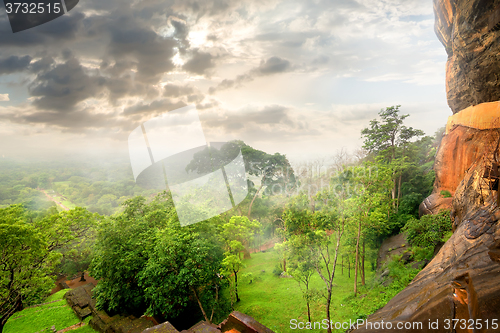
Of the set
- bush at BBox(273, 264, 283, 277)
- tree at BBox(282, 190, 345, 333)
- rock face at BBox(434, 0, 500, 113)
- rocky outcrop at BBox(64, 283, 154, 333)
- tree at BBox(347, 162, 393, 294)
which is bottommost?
bush at BBox(273, 264, 283, 277)

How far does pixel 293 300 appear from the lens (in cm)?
1444

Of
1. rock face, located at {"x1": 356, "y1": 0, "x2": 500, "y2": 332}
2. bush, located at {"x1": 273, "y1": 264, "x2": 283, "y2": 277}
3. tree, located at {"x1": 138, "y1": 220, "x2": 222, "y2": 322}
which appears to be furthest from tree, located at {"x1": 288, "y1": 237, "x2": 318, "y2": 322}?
bush, located at {"x1": 273, "y1": 264, "x2": 283, "y2": 277}

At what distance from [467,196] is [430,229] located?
5.06 m

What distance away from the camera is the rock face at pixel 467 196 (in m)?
3.61

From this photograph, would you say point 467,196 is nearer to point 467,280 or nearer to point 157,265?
point 467,280

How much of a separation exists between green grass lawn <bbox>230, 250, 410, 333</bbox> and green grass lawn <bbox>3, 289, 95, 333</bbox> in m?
9.38

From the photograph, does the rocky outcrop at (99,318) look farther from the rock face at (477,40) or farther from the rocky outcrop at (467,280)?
the rock face at (477,40)

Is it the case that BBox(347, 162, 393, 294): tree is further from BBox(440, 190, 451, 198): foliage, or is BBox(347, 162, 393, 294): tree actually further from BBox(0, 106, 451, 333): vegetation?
BBox(440, 190, 451, 198): foliage

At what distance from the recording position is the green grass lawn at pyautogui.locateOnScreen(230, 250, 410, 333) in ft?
35.9

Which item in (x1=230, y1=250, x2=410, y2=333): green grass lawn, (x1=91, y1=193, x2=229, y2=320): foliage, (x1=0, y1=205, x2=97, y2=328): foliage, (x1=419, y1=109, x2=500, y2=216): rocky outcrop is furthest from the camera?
(x1=230, y1=250, x2=410, y2=333): green grass lawn

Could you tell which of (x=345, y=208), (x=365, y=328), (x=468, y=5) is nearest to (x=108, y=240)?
(x=365, y=328)

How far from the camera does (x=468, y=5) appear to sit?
A: 8.71 m

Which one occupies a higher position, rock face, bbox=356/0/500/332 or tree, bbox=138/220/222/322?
rock face, bbox=356/0/500/332

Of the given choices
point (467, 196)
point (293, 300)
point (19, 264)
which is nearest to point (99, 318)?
point (19, 264)
